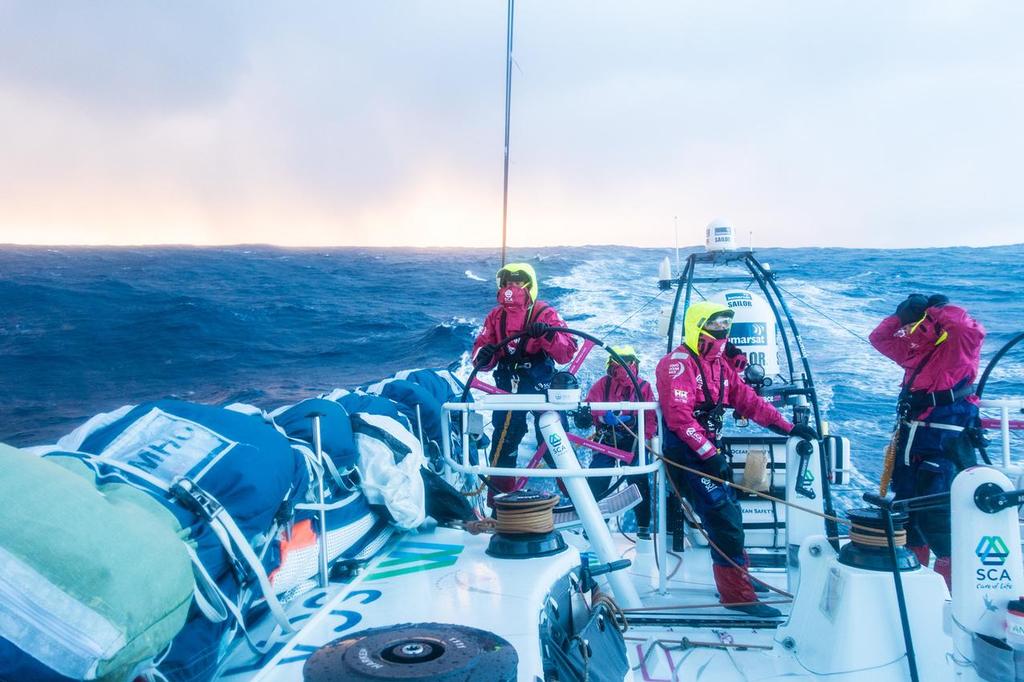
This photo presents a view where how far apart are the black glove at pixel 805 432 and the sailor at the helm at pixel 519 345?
1.83m

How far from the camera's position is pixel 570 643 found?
259 centimetres

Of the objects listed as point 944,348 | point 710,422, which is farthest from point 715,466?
point 944,348

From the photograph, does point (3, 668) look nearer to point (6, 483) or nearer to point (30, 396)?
point (6, 483)

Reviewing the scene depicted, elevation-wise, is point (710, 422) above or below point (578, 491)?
above

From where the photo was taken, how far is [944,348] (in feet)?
15.2

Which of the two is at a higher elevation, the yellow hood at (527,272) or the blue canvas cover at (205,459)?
the yellow hood at (527,272)

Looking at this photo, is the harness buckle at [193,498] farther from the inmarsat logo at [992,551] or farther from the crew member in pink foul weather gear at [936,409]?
the crew member in pink foul weather gear at [936,409]

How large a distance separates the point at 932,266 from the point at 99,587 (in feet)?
102

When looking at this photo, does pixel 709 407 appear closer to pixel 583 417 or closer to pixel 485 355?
pixel 583 417

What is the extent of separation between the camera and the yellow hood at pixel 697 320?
4.38m

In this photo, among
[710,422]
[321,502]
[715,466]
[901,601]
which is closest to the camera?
[901,601]

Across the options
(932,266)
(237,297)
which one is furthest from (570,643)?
(932,266)

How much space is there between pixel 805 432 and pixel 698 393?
2.91 feet

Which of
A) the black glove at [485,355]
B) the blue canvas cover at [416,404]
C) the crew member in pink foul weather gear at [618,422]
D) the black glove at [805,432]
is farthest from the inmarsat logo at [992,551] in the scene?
the crew member in pink foul weather gear at [618,422]
